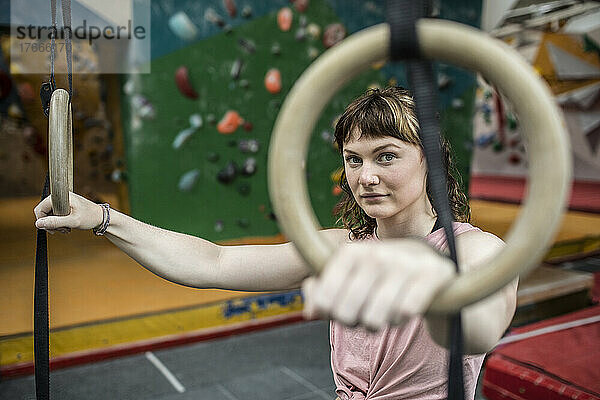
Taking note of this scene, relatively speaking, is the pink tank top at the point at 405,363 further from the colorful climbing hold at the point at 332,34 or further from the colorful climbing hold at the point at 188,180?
the colorful climbing hold at the point at 332,34

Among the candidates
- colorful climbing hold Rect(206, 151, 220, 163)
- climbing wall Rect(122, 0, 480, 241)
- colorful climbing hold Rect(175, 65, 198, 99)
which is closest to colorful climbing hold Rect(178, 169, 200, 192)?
climbing wall Rect(122, 0, 480, 241)

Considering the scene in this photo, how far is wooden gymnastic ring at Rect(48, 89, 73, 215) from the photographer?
81 cm

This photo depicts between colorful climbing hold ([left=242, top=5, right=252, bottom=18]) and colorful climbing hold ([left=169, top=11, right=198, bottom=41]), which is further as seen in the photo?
colorful climbing hold ([left=242, top=5, right=252, bottom=18])

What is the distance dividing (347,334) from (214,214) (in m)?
2.49

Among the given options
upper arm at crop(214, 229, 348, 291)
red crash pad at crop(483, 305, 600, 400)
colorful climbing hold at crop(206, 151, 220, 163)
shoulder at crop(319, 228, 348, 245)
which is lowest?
red crash pad at crop(483, 305, 600, 400)

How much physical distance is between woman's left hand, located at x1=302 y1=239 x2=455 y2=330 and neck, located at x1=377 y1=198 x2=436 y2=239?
0.50 metres

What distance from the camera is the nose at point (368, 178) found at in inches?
28.7

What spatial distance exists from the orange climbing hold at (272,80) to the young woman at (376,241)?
94.8 inches

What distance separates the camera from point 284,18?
343cm

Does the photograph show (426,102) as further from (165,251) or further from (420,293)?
(165,251)

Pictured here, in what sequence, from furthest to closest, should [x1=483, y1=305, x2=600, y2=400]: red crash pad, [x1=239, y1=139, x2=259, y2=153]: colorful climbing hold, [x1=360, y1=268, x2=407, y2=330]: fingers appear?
1. [x1=239, y1=139, x2=259, y2=153]: colorful climbing hold
2. [x1=483, y1=305, x2=600, y2=400]: red crash pad
3. [x1=360, y1=268, x2=407, y2=330]: fingers

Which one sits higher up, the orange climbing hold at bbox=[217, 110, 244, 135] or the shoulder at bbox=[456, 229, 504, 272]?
the orange climbing hold at bbox=[217, 110, 244, 135]

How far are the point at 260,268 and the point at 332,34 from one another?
9.53 feet

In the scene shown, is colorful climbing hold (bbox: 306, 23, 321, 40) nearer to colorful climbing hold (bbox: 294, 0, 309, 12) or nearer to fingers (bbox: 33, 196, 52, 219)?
colorful climbing hold (bbox: 294, 0, 309, 12)
